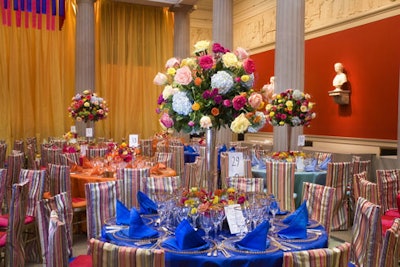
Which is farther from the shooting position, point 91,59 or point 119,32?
point 119,32

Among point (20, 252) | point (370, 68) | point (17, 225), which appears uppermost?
point (370, 68)

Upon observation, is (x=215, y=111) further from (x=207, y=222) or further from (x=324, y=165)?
(x=324, y=165)

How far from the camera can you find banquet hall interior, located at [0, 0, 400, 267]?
7.88 feet

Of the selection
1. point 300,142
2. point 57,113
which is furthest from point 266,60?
point 300,142

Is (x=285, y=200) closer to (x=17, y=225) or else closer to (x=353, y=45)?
(x=17, y=225)

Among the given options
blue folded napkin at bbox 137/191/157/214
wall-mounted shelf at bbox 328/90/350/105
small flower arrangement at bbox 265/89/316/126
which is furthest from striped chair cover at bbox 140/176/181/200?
wall-mounted shelf at bbox 328/90/350/105

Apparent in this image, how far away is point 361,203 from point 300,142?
361 cm

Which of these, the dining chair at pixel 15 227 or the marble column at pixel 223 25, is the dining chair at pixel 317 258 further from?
the marble column at pixel 223 25

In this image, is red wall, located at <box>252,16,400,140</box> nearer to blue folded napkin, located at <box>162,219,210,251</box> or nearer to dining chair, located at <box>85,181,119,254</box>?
dining chair, located at <box>85,181,119,254</box>

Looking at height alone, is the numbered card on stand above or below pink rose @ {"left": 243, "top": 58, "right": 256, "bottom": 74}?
below

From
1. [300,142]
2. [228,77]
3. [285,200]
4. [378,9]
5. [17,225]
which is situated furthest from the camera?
[378,9]

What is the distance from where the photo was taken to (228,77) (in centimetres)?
262

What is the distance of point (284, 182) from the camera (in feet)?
15.1

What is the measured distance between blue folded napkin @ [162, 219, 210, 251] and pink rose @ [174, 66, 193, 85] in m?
0.90
